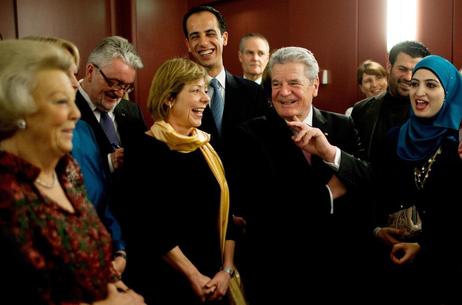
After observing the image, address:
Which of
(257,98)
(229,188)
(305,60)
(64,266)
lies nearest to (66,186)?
(64,266)

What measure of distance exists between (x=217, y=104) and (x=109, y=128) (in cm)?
60

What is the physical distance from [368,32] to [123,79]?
10.3 ft

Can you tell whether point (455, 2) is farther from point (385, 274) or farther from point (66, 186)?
point (66, 186)

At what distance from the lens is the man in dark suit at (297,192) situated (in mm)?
2055

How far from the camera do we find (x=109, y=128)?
2283 mm

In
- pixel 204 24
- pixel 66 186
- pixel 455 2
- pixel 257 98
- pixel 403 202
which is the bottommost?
pixel 403 202

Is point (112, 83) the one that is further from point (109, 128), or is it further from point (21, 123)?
point (21, 123)

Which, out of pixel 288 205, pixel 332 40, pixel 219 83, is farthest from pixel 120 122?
pixel 332 40

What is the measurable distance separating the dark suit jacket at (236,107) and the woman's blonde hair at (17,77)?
1.21 meters

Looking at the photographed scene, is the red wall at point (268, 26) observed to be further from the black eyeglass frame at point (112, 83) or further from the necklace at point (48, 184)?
the necklace at point (48, 184)

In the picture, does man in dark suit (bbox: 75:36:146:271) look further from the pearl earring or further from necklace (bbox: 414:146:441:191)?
necklace (bbox: 414:146:441:191)

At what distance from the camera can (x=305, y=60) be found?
6.89ft

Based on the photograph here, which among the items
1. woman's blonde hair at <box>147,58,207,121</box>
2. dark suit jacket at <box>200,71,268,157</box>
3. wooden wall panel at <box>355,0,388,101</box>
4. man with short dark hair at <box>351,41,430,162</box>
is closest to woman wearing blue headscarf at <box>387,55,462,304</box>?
man with short dark hair at <box>351,41,430,162</box>

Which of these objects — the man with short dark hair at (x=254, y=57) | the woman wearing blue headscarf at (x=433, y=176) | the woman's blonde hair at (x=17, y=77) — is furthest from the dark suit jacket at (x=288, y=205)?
the man with short dark hair at (x=254, y=57)
